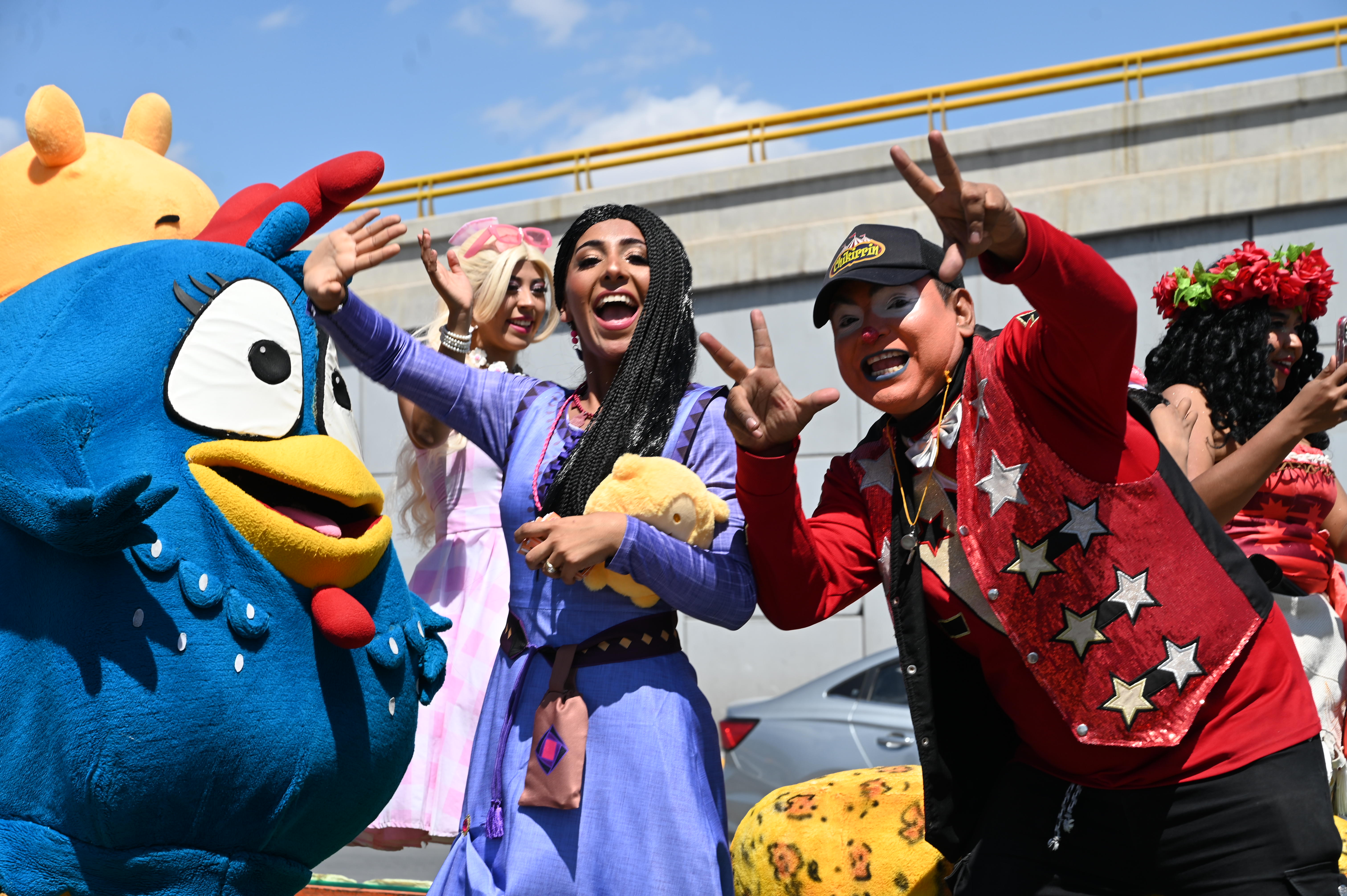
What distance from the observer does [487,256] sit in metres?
4.41

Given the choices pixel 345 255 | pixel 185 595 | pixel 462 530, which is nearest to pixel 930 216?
pixel 462 530

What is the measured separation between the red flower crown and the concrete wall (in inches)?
153

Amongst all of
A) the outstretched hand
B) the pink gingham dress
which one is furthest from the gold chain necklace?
the pink gingham dress

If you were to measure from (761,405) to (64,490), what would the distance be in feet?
4.06

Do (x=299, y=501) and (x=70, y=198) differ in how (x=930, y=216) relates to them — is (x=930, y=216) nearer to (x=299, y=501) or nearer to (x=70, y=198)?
(x=70, y=198)

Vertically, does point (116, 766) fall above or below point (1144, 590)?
below

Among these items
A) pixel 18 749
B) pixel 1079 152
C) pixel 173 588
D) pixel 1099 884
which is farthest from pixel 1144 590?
pixel 1079 152

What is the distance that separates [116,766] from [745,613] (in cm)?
119

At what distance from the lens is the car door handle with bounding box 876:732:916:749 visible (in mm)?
6160

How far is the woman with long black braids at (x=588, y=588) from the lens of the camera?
8.02 ft

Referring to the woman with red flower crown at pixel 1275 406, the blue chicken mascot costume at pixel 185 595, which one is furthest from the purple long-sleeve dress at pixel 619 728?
the woman with red flower crown at pixel 1275 406

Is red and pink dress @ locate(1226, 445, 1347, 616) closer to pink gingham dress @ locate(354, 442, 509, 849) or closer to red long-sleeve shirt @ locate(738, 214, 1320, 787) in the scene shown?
red long-sleeve shirt @ locate(738, 214, 1320, 787)

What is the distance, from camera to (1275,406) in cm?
386

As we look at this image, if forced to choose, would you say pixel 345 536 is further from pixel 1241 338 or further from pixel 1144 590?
pixel 1241 338
